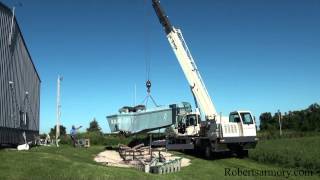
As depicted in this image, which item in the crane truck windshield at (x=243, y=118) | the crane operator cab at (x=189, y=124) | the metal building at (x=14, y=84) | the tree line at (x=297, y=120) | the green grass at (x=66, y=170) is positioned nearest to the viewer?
the green grass at (x=66, y=170)

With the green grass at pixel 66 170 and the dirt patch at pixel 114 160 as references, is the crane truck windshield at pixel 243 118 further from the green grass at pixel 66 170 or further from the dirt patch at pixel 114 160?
the green grass at pixel 66 170

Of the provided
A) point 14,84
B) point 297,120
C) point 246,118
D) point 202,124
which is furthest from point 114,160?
point 297,120

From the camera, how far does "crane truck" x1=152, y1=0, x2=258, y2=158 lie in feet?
86.4

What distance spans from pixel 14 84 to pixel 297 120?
7347 cm

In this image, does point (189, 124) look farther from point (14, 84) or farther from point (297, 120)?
point (297, 120)

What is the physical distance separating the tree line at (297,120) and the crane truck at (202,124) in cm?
5628

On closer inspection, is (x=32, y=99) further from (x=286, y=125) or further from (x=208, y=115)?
(x=286, y=125)

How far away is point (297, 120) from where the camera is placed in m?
93.7

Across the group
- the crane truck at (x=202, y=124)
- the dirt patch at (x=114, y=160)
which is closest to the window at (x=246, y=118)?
the crane truck at (x=202, y=124)

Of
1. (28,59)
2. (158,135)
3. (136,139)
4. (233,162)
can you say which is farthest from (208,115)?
(28,59)

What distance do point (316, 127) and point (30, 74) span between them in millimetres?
57158

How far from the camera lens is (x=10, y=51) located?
1155 inches

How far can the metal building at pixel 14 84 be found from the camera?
90.5 feet

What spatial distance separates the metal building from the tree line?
187 feet
